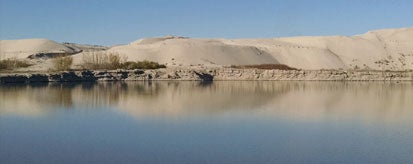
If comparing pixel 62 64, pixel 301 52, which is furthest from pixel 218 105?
pixel 301 52

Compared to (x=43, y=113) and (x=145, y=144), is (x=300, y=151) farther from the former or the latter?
(x=43, y=113)

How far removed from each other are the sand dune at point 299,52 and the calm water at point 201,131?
1026 inches

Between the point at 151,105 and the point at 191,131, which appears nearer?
the point at 191,131

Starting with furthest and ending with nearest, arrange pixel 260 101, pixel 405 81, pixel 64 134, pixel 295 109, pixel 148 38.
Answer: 1. pixel 148 38
2. pixel 405 81
3. pixel 260 101
4. pixel 295 109
5. pixel 64 134

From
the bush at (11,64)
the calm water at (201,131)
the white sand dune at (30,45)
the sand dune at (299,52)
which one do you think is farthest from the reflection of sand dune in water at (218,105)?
the white sand dune at (30,45)

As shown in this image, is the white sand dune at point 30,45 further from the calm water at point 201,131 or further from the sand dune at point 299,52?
the calm water at point 201,131

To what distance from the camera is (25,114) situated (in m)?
14.5

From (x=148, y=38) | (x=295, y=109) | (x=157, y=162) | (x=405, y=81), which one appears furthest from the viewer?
(x=148, y=38)

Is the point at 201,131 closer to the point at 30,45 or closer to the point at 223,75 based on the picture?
the point at 223,75

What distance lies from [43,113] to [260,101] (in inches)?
289

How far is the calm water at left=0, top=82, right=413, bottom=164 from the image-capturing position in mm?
8984

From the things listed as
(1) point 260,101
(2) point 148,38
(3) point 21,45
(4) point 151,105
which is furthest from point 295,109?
(3) point 21,45

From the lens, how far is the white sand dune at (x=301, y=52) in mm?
47094

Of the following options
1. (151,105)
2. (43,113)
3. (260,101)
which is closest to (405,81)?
(260,101)
